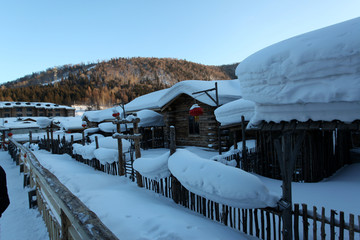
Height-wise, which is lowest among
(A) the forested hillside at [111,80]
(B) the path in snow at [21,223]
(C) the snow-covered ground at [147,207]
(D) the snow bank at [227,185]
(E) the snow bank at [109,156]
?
(B) the path in snow at [21,223]

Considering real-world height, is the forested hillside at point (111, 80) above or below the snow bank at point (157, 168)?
above

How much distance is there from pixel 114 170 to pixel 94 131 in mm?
19284

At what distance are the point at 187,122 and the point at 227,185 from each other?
40.7ft

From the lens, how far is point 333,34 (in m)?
2.33

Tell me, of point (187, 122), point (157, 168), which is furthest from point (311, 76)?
point (187, 122)

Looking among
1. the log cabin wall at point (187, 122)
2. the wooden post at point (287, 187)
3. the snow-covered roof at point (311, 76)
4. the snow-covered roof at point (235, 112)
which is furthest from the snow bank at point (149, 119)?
the snow-covered roof at point (311, 76)

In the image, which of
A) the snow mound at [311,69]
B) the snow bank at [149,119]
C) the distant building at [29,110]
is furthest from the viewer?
the distant building at [29,110]

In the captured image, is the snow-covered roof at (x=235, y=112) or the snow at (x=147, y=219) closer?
the snow at (x=147, y=219)


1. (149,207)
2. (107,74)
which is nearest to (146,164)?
(149,207)

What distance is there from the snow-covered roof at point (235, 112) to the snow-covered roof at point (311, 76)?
5.31m

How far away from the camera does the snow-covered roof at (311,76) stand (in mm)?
2129

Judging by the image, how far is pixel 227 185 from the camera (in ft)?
11.4

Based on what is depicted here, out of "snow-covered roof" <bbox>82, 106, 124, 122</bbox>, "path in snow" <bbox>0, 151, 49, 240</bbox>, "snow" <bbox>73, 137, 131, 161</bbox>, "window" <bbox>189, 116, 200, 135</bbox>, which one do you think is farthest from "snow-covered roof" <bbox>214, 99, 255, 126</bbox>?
"snow-covered roof" <bbox>82, 106, 124, 122</bbox>

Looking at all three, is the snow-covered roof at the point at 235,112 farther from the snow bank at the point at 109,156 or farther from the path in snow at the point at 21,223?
the path in snow at the point at 21,223
